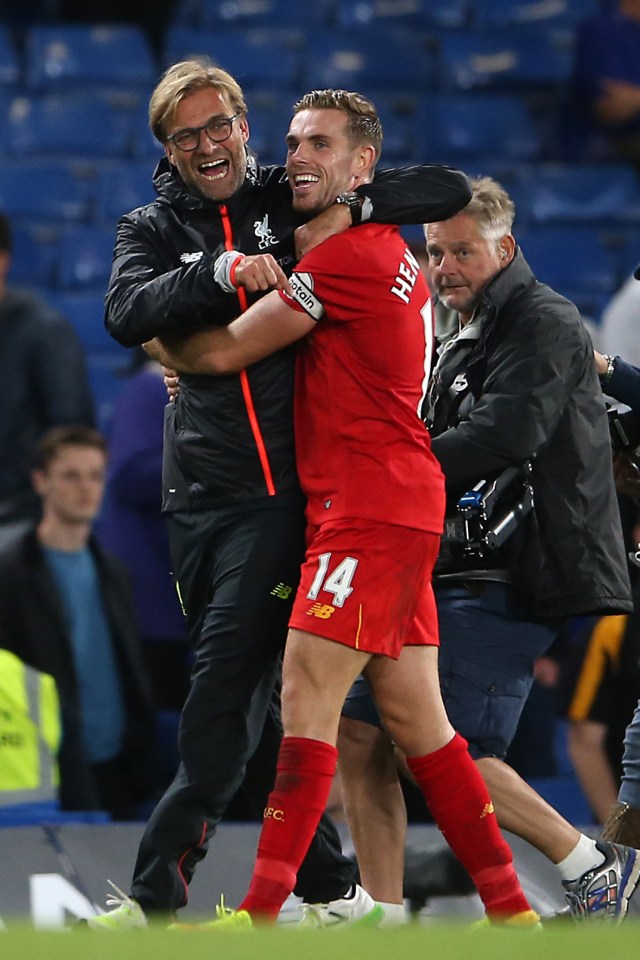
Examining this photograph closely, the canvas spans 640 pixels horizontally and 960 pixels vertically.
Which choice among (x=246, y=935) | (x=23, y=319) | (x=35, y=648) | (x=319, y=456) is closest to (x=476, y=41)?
(x=23, y=319)

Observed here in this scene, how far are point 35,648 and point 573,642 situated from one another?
2073 mm

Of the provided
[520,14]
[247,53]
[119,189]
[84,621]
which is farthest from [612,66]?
[84,621]

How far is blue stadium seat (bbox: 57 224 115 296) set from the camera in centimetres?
856

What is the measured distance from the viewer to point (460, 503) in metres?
4.18

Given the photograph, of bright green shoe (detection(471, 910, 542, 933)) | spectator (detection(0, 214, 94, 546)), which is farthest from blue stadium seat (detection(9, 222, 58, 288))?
bright green shoe (detection(471, 910, 542, 933))

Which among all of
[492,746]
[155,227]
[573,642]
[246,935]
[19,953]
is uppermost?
[155,227]

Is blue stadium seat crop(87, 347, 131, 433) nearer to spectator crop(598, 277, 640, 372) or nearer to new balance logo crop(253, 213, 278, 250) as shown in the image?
spectator crop(598, 277, 640, 372)

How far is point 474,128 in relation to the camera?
9406mm

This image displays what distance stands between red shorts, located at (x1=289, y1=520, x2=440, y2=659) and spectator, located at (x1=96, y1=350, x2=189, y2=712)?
2.79 meters

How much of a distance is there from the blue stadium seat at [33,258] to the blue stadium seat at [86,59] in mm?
1111

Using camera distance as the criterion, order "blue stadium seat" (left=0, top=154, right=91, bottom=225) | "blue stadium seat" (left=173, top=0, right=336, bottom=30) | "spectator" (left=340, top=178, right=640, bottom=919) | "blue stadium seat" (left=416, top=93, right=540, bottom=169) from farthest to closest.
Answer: "blue stadium seat" (left=173, top=0, right=336, bottom=30) < "blue stadium seat" (left=416, top=93, right=540, bottom=169) < "blue stadium seat" (left=0, top=154, right=91, bottom=225) < "spectator" (left=340, top=178, right=640, bottom=919)

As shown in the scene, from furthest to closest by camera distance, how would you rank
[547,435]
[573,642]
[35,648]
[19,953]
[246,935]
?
[573,642] → [35,648] → [547,435] → [246,935] → [19,953]

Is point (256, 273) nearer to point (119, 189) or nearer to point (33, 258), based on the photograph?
point (33, 258)

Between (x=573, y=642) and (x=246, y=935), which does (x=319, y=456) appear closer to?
(x=246, y=935)
